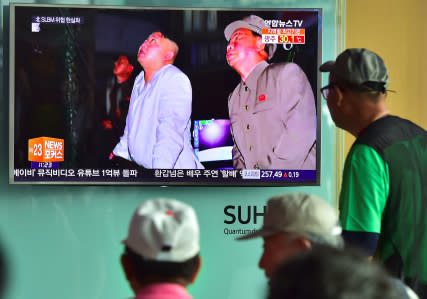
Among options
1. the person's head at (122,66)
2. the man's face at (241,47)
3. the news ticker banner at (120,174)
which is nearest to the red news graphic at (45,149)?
the news ticker banner at (120,174)

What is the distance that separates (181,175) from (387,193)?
1720mm

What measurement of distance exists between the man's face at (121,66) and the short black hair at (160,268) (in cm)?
217

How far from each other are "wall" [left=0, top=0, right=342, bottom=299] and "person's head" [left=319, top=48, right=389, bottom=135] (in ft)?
5.23

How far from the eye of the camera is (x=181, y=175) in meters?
3.40

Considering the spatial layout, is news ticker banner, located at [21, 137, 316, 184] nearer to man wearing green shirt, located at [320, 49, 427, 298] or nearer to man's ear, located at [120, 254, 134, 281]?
man wearing green shirt, located at [320, 49, 427, 298]

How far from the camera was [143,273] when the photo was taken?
136 centimetres

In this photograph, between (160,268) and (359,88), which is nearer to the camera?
(160,268)

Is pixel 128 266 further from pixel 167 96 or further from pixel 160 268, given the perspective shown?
pixel 167 96

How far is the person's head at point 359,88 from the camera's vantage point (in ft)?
6.23

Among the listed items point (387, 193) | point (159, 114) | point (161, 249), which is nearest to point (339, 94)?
point (387, 193)

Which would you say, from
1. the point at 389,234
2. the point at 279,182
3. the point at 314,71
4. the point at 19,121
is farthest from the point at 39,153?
the point at 389,234

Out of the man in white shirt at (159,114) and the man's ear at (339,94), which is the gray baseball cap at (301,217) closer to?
the man's ear at (339,94)

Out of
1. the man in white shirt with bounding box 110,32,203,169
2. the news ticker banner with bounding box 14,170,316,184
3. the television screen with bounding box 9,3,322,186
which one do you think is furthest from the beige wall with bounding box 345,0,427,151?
the man in white shirt with bounding box 110,32,203,169

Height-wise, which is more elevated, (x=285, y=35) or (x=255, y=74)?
(x=285, y=35)
